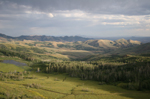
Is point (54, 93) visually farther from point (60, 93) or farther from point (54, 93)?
point (60, 93)

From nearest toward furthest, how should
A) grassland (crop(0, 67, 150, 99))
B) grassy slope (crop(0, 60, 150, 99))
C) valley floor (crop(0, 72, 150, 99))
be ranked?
1. valley floor (crop(0, 72, 150, 99))
2. grassland (crop(0, 67, 150, 99))
3. grassy slope (crop(0, 60, 150, 99))

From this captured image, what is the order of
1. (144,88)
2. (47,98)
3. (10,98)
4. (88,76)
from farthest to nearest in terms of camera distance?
(88,76) → (144,88) → (47,98) → (10,98)

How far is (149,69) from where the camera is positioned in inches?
7003

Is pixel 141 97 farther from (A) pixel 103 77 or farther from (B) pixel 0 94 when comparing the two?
(B) pixel 0 94

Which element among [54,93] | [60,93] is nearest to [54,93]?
[54,93]

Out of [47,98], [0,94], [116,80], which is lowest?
[116,80]

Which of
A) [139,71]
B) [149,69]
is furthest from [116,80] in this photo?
[149,69]

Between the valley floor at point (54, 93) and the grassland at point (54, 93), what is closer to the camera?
the valley floor at point (54, 93)

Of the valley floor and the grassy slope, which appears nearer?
the valley floor

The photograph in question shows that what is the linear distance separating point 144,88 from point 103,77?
59338 millimetres

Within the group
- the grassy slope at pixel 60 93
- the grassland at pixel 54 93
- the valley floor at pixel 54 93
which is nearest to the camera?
the valley floor at pixel 54 93

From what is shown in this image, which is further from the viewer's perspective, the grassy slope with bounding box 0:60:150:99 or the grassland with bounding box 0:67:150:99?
the grassy slope with bounding box 0:60:150:99

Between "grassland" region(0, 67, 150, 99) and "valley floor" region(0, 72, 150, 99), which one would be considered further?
"grassland" region(0, 67, 150, 99)

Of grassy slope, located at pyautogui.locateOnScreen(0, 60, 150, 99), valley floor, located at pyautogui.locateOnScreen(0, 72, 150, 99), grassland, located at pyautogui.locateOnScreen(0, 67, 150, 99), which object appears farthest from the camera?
grassy slope, located at pyautogui.locateOnScreen(0, 60, 150, 99)
